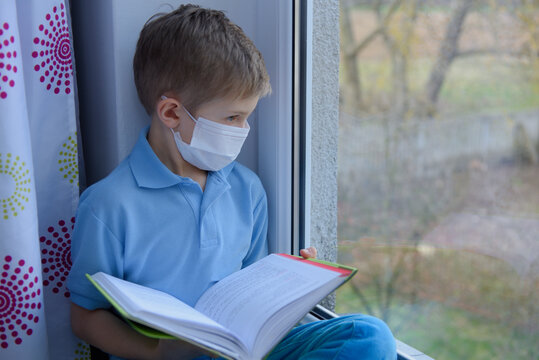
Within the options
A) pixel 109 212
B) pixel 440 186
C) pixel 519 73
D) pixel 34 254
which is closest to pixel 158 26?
pixel 109 212

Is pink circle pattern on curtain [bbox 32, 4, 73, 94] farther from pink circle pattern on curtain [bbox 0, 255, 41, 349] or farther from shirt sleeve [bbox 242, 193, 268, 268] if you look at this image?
shirt sleeve [bbox 242, 193, 268, 268]

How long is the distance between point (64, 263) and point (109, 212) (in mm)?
211

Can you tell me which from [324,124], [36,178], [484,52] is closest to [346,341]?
[324,124]

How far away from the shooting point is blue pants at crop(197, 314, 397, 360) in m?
0.76

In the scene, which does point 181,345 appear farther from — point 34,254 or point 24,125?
point 24,125

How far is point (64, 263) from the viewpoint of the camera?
0.97 meters

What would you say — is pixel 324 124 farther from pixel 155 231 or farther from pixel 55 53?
pixel 55 53

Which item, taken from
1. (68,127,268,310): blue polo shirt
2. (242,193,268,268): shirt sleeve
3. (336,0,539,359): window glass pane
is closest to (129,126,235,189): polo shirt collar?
(68,127,268,310): blue polo shirt

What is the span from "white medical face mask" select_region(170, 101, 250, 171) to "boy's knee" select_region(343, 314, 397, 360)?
1.27ft

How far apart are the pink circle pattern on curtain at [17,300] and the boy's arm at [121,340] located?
0.09 m

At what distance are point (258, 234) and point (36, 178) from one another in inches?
18.5

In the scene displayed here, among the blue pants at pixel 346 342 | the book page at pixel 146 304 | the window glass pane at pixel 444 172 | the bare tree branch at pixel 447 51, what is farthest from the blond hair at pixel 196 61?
the bare tree branch at pixel 447 51

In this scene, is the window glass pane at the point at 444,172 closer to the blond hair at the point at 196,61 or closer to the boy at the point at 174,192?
the boy at the point at 174,192

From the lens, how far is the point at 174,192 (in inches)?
36.3
